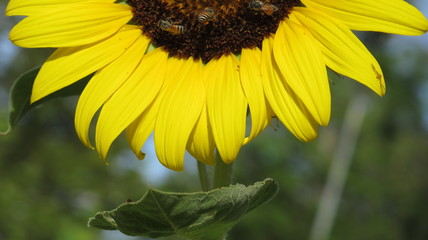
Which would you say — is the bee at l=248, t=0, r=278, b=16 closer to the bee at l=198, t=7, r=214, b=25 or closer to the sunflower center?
the sunflower center

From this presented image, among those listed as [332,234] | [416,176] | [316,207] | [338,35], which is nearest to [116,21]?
[338,35]

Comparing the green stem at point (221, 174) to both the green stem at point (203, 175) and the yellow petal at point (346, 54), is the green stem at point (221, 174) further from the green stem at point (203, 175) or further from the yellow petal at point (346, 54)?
the yellow petal at point (346, 54)

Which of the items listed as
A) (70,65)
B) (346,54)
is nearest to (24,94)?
(70,65)

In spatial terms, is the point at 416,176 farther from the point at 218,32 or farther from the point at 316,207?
the point at 218,32

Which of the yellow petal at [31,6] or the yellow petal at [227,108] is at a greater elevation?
the yellow petal at [31,6]

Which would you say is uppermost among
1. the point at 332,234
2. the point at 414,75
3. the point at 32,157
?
the point at 414,75

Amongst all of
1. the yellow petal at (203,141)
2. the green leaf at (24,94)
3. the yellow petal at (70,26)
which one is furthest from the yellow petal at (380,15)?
the green leaf at (24,94)
